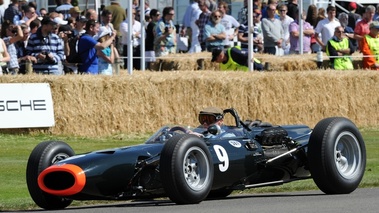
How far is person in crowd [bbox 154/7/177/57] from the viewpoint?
23766 mm

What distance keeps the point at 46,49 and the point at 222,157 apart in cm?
904

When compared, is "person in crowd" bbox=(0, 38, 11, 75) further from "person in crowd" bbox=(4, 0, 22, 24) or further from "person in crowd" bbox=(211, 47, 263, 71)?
"person in crowd" bbox=(211, 47, 263, 71)

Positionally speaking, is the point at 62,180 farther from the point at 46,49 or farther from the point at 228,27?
the point at 228,27

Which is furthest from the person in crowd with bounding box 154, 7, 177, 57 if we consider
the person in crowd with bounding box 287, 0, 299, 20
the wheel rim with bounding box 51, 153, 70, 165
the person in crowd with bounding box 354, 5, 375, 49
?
the wheel rim with bounding box 51, 153, 70, 165

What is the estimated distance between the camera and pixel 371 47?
2347 centimetres

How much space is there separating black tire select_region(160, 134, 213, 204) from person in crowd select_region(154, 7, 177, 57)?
43.4ft

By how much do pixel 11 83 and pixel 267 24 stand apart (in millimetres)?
7754

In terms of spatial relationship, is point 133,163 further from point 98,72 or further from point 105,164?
point 98,72

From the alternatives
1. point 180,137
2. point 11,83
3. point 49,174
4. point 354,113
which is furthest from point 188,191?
point 354,113

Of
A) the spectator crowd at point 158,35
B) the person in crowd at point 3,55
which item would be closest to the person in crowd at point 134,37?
the spectator crowd at point 158,35

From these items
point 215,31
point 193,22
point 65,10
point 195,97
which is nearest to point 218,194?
point 195,97

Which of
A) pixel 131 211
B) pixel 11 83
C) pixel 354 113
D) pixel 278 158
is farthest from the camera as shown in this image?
pixel 354 113

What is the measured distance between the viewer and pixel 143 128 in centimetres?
1908

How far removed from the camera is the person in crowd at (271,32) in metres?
23.8
